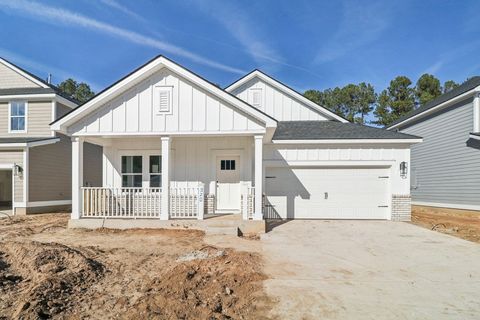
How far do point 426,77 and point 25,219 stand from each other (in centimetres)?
3347

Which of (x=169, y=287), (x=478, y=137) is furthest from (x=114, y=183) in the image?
(x=478, y=137)

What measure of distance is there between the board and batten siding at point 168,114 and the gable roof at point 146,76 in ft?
0.58

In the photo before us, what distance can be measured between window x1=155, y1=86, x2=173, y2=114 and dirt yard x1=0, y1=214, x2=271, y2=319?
3.93m

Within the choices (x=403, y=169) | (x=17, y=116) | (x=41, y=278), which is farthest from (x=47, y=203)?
(x=403, y=169)

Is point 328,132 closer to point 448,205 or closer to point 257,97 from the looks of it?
point 257,97

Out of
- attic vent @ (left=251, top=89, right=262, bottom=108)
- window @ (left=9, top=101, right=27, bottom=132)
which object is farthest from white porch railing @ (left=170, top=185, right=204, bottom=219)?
window @ (left=9, top=101, right=27, bottom=132)

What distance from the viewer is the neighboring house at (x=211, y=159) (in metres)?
8.80

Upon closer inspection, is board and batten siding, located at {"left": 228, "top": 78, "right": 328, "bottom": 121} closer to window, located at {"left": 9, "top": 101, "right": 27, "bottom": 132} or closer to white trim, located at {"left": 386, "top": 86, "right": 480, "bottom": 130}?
white trim, located at {"left": 386, "top": 86, "right": 480, "bottom": 130}

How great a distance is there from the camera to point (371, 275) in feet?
16.4

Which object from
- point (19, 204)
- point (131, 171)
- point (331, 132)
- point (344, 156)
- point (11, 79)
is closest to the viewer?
point (131, 171)

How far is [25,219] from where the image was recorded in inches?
436

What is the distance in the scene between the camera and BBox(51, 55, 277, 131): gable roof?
859cm

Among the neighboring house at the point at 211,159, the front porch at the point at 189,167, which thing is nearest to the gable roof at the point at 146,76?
the neighboring house at the point at 211,159

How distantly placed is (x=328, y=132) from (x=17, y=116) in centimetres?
1447
